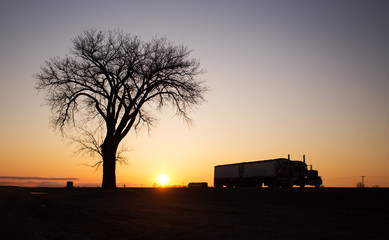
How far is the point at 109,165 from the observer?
3356 cm

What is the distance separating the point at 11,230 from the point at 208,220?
19.0 ft

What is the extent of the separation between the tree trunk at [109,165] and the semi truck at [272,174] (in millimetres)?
19837

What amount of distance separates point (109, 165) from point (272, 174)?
20.4 m

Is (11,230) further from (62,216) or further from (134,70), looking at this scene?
(134,70)

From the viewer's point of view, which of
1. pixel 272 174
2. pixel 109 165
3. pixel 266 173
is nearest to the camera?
pixel 109 165

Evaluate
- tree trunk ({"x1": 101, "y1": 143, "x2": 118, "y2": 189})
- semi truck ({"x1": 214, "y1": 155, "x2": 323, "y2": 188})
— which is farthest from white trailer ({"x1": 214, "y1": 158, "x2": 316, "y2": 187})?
tree trunk ({"x1": 101, "y1": 143, "x2": 118, "y2": 189})

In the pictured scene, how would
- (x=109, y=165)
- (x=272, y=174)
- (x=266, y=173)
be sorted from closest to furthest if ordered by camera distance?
(x=109, y=165) → (x=272, y=174) → (x=266, y=173)

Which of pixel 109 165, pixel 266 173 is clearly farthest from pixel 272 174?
pixel 109 165

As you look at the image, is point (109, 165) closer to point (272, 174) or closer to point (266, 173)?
point (272, 174)

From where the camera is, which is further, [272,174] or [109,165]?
[272,174]

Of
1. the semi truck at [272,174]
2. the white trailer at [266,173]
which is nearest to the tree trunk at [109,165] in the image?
the semi truck at [272,174]

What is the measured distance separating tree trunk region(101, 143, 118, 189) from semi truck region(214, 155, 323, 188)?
65.1ft

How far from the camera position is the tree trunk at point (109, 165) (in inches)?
1319

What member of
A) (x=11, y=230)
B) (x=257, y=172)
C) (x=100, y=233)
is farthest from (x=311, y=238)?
(x=257, y=172)
